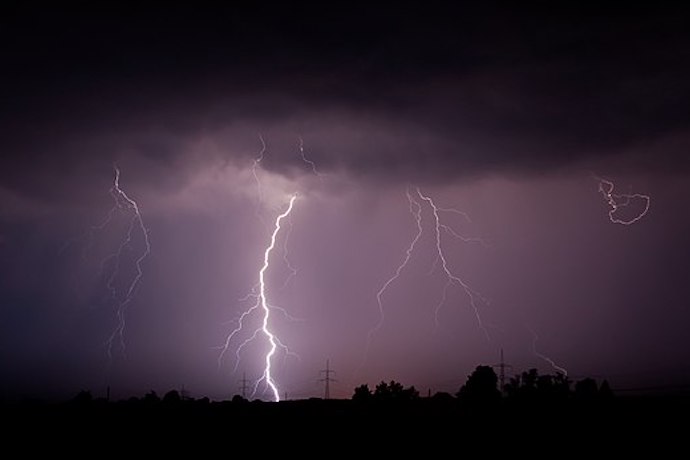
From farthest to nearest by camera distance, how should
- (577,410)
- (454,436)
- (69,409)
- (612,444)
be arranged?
1. (69,409)
2. (577,410)
3. (454,436)
4. (612,444)

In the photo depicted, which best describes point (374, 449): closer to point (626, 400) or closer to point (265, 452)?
point (265, 452)

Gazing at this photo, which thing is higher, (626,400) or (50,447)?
(626,400)

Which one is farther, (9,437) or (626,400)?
(626,400)

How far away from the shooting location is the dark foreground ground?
16.3m

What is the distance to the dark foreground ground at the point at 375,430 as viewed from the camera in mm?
16344

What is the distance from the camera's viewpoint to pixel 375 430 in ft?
59.0

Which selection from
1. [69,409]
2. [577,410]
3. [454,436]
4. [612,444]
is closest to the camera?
[612,444]

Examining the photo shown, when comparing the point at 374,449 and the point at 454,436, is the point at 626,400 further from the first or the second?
the point at 374,449

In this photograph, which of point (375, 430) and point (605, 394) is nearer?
point (375, 430)

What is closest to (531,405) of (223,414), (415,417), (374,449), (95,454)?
(415,417)

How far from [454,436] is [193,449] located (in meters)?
6.16

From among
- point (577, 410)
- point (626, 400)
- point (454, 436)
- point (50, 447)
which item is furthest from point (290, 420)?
point (626, 400)

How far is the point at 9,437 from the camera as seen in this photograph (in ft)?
58.8

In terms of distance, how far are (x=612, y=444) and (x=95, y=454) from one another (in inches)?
462
